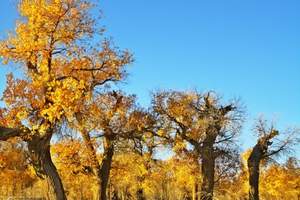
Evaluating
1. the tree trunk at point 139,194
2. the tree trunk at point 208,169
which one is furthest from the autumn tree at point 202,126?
the tree trunk at point 139,194

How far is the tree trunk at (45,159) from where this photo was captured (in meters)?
20.6

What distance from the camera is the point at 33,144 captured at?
2058 cm

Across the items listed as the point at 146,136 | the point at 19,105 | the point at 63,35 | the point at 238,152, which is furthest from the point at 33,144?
the point at 238,152

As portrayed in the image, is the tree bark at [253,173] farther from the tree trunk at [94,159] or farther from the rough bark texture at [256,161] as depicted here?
the tree trunk at [94,159]

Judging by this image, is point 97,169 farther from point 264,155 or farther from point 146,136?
point 264,155

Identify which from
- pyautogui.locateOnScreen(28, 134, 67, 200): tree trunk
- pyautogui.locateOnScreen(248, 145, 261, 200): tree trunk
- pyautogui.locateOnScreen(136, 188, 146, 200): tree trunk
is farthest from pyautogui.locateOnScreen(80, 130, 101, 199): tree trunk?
pyautogui.locateOnScreen(136, 188, 146, 200): tree trunk

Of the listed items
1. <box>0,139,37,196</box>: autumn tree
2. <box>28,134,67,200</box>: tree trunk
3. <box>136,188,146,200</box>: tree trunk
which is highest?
<box>0,139,37,196</box>: autumn tree

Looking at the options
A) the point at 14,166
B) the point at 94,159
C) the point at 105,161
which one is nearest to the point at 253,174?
the point at 105,161

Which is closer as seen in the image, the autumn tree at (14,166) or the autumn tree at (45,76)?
the autumn tree at (45,76)

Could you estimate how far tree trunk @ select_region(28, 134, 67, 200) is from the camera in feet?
67.5

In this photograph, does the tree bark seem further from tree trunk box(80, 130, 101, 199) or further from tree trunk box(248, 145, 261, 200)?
tree trunk box(80, 130, 101, 199)

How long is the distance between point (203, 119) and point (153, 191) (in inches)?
897

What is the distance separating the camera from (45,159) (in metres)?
20.8

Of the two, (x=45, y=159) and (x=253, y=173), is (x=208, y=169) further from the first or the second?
(x=45, y=159)
